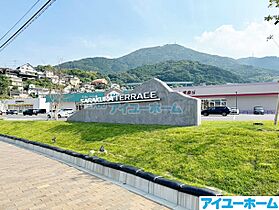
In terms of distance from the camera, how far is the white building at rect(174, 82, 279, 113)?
34.1 meters

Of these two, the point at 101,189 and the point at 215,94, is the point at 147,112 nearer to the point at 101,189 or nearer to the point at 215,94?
the point at 101,189

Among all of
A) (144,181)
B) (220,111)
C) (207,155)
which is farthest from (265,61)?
(144,181)

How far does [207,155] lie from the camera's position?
6629 mm

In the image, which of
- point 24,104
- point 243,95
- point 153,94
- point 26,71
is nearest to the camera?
point 153,94

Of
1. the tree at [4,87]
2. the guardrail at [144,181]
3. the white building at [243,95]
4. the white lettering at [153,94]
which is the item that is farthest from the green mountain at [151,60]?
the guardrail at [144,181]

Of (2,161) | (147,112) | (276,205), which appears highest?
(147,112)

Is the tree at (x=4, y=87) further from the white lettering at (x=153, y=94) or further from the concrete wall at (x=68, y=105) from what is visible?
the white lettering at (x=153, y=94)

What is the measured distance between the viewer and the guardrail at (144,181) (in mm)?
4512

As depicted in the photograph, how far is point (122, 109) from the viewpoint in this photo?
48.6 feet

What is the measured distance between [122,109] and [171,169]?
8.67m

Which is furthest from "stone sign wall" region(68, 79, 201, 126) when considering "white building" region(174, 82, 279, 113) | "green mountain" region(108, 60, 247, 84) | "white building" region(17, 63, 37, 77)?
"white building" region(17, 63, 37, 77)

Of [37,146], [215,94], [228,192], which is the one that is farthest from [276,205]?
[215,94]

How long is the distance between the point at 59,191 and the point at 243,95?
34.6 meters

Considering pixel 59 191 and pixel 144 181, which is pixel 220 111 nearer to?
pixel 144 181
